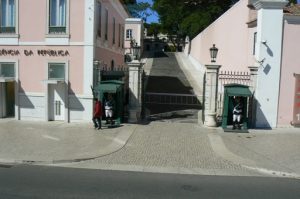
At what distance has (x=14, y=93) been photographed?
18750mm

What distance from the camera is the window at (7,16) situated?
18062 mm

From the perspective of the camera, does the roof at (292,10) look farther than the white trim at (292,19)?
Yes

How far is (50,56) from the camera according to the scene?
17922 mm

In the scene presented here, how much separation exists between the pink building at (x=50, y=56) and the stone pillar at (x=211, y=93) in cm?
506

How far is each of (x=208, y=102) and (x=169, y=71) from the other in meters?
23.9

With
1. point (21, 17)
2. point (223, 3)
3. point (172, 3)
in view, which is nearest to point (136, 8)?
point (172, 3)

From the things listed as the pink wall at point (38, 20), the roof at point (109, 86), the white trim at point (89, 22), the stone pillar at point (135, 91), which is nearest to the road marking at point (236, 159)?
the stone pillar at point (135, 91)

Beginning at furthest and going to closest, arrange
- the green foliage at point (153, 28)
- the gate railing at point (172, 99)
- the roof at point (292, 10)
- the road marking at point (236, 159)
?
the green foliage at point (153, 28)
the gate railing at point (172, 99)
the roof at point (292, 10)
the road marking at point (236, 159)

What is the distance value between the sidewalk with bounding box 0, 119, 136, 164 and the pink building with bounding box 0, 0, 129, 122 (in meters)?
0.92

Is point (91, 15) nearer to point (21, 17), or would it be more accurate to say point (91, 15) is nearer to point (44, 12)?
point (44, 12)

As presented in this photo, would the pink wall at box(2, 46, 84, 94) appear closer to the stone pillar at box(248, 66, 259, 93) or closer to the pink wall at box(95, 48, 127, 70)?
the pink wall at box(95, 48, 127, 70)

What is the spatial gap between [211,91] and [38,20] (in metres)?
8.69

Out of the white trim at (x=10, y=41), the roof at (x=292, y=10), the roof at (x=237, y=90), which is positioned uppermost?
the roof at (x=292, y=10)

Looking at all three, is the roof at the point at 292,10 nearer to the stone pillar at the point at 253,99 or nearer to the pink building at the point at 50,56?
the stone pillar at the point at 253,99
